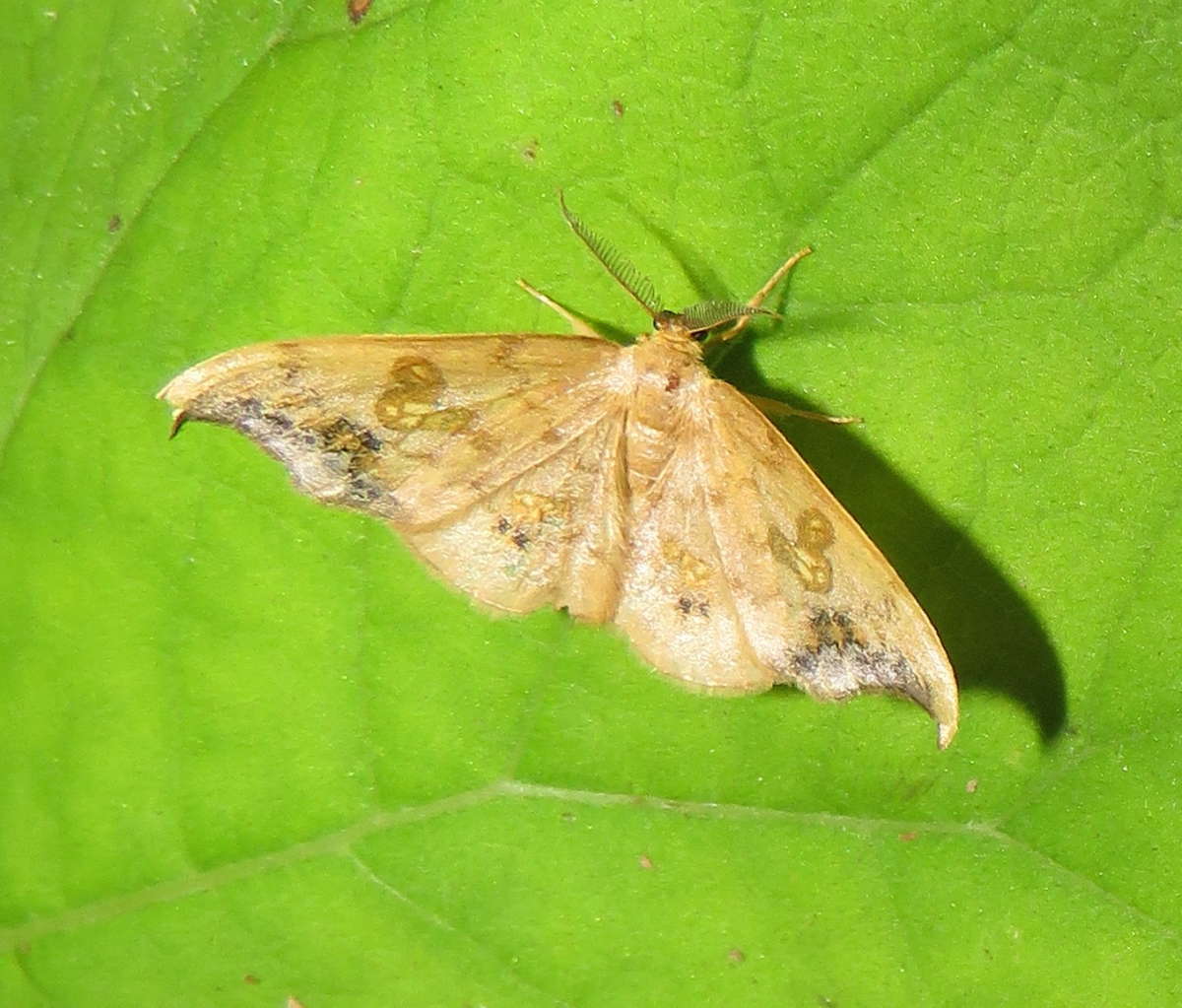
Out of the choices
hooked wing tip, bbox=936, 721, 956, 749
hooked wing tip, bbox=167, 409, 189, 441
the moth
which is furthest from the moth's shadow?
hooked wing tip, bbox=167, 409, 189, 441

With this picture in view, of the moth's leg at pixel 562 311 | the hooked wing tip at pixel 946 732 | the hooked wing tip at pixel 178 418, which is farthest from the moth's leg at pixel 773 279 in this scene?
the hooked wing tip at pixel 178 418

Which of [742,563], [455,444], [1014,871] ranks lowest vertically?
[1014,871]

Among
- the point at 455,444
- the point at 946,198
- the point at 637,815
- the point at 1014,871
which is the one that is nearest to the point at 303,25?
the point at 455,444

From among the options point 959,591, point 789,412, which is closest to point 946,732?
point 959,591

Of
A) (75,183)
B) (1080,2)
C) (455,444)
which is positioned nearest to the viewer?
(1080,2)

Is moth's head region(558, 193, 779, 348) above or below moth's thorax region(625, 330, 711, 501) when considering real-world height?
above

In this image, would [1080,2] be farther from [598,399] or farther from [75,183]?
[75,183]

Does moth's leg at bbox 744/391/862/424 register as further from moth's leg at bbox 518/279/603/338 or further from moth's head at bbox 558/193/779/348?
moth's leg at bbox 518/279/603/338
